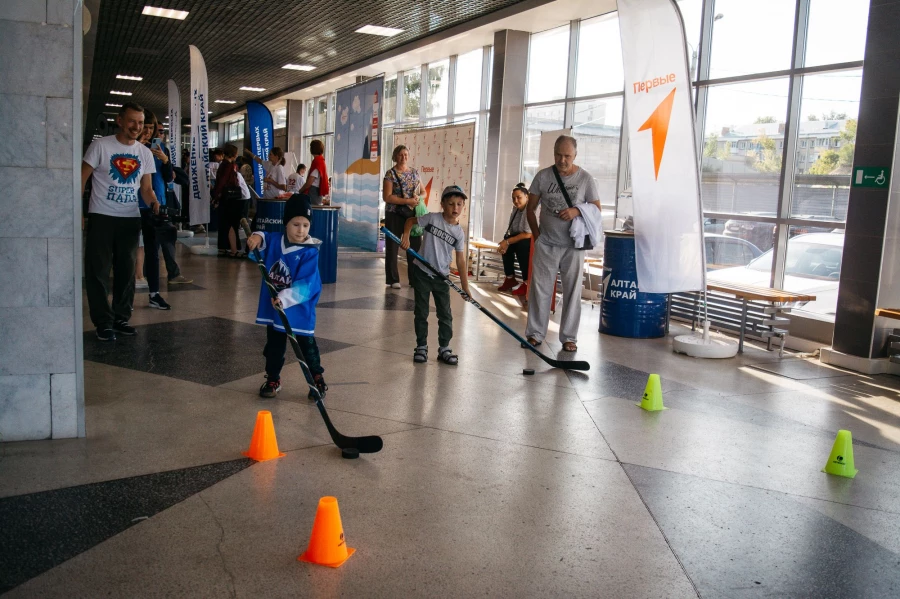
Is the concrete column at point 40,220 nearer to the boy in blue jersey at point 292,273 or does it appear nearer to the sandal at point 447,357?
the boy in blue jersey at point 292,273

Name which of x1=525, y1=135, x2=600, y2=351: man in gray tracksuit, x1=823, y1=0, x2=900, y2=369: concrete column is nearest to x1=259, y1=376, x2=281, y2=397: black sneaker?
x1=525, y1=135, x2=600, y2=351: man in gray tracksuit

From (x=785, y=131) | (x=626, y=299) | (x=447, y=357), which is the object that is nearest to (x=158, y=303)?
(x=447, y=357)

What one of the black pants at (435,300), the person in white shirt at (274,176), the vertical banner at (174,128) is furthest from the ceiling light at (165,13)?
the black pants at (435,300)

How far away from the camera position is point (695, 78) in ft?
31.9

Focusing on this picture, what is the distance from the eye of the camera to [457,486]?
3.57 metres

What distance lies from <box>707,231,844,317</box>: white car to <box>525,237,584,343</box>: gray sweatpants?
2.81 meters

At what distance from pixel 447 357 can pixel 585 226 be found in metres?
1.68

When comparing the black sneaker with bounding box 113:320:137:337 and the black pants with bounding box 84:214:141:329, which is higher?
the black pants with bounding box 84:214:141:329

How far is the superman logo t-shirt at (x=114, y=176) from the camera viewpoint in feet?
19.6

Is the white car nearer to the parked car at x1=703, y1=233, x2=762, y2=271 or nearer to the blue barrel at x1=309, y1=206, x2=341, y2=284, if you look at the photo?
the parked car at x1=703, y1=233, x2=762, y2=271

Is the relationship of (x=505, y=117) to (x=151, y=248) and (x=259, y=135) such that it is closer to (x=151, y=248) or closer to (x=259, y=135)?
(x=259, y=135)

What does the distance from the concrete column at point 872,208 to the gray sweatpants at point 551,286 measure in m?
2.50

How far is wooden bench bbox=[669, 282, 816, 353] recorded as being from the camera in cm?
732

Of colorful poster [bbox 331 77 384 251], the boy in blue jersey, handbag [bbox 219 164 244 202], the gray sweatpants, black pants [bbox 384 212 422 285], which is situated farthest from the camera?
colorful poster [bbox 331 77 384 251]
